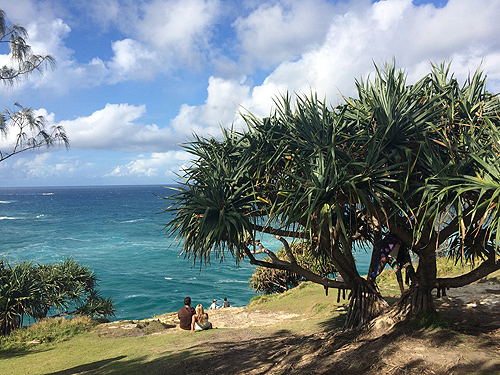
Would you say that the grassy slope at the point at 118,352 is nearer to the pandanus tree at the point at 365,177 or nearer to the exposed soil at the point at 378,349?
the exposed soil at the point at 378,349

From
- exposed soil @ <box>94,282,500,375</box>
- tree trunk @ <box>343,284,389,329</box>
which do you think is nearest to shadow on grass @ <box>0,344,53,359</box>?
exposed soil @ <box>94,282,500,375</box>

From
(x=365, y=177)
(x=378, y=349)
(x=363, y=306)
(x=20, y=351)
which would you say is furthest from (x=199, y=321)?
(x=365, y=177)

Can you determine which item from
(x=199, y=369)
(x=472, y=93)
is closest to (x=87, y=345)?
(x=199, y=369)

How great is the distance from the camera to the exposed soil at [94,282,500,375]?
676 centimetres

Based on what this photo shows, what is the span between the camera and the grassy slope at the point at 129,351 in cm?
964

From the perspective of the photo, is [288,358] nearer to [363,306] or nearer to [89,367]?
[363,306]

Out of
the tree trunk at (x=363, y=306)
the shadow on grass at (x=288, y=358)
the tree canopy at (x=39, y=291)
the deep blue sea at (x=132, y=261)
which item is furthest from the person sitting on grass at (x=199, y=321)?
the tree canopy at (x=39, y=291)

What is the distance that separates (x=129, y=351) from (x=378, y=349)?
7.16 m

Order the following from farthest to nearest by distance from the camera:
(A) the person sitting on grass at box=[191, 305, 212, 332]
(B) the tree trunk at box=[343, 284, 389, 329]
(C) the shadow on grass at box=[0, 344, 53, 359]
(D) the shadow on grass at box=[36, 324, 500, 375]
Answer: (C) the shadow on grass at box=[0, 344, 53, 359] < (A) the person sitting on grass at box=[191, 305, 212, 332] < (B) the tree trunk at box=[343, 284, 389, 329] < (D) the shadow on grass at box=[36, 324, 500, 375]

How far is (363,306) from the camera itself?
30.9ft

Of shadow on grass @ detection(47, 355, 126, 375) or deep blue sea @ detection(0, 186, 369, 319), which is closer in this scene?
shadow on grass @ detection(47, 355, 126, 375)

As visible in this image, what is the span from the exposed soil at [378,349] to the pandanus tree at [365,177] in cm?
97

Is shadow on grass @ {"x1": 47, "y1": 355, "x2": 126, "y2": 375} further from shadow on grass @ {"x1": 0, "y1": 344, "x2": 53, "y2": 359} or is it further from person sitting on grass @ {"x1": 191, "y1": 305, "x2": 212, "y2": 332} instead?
shadow on grass @ {"x1": 0, "y1": 344, "x2": 53, "y2": 359}

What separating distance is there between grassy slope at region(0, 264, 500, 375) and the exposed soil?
9.8 inches
